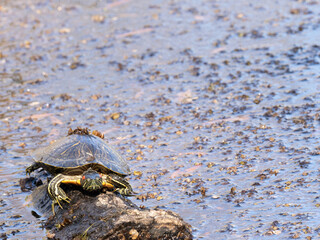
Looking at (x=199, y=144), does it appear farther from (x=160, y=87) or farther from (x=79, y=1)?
(x=79, y=1)

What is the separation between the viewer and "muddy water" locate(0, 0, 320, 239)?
6336 mm

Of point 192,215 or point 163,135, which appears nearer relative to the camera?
point 192,215

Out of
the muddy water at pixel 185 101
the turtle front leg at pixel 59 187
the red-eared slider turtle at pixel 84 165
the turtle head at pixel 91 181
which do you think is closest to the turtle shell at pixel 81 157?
the red-eared slider turtle at pixel 84 165

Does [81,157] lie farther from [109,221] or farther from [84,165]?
[109,221]

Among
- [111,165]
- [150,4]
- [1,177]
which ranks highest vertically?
[150,4]

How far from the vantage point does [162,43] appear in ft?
41.8

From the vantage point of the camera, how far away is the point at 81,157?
6223 mm

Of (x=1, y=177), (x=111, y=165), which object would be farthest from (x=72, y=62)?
(x=111, y=165)

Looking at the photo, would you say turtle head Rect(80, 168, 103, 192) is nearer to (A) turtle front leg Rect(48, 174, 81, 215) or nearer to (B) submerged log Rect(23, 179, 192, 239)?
(B) submerged log Rect(23, 179, 192, 239)

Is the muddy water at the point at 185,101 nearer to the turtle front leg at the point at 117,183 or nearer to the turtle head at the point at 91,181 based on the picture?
the turtle front leg at the point at 117,183

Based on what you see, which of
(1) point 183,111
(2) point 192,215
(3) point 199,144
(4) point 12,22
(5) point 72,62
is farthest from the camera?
(4) point 12,22

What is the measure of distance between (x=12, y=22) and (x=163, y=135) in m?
8.83

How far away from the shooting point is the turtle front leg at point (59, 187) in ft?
19.2

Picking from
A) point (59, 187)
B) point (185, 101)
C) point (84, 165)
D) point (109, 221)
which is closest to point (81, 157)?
point (84, 165)
